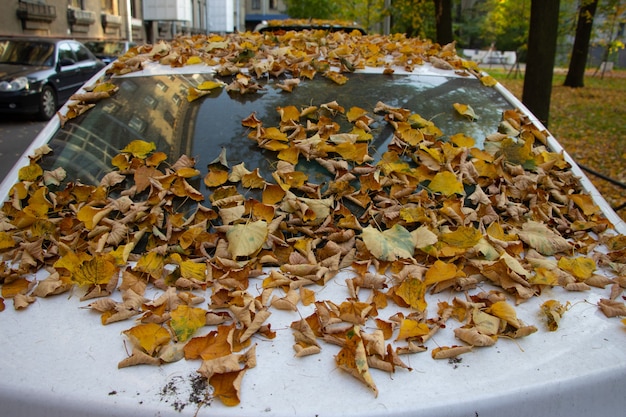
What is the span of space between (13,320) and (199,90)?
161cm

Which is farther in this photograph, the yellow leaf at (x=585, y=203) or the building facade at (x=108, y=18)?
the building facade at (x=108, y=18)

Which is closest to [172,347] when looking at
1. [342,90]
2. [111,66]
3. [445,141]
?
[445,141]

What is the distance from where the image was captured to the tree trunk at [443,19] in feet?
37.0

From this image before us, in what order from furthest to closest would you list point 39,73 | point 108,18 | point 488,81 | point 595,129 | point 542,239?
point 108,18 < point 595,129 < point 39,73 < point 488,81 < point 542,239

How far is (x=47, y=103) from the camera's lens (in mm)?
11883

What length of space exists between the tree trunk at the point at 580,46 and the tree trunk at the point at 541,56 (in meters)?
9.67

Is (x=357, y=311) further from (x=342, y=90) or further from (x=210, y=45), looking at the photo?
(x=210, y=45)

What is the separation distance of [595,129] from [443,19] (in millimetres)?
4091

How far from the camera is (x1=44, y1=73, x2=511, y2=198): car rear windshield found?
7.97 ft

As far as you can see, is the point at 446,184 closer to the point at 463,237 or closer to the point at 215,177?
the point at 463,237

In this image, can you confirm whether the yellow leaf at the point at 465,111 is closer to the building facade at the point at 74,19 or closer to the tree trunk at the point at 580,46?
the tree trunk at the point at 580,46

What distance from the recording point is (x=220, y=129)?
8.45ft

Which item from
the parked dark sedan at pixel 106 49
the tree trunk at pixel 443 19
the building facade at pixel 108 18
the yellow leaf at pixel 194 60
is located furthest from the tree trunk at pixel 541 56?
the building facade at pixel 108 18

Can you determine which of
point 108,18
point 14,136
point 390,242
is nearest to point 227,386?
point 390,242
